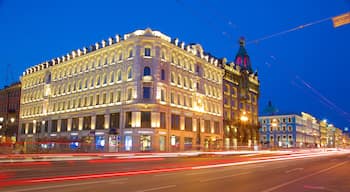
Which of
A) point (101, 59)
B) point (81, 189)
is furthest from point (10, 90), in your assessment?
point (81, 189)

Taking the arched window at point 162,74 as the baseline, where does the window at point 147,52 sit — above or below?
above

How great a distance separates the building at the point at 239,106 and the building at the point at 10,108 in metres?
49.1

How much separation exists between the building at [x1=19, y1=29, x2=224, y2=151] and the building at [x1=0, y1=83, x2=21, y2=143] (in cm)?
1192

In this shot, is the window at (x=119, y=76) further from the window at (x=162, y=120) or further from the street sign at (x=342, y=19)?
the street sign at (x=342, y=19)

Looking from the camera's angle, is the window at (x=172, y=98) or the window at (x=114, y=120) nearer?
the window at (x=114, y=120)

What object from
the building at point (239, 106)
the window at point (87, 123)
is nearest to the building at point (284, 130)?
the building at point (239, 106)

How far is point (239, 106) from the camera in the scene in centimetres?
8175

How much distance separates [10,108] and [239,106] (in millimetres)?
55499

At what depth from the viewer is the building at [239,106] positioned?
75.9 metres

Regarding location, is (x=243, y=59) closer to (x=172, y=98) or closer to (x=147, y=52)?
(x=172, y=98)

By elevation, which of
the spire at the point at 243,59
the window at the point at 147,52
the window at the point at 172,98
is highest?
the spire at the point at 243,59

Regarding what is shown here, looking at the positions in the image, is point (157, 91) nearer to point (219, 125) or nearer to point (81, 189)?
point (219, 125)

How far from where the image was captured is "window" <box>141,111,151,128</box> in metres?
54.1

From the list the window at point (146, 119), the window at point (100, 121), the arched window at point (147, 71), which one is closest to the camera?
the window at point (146, 119)
